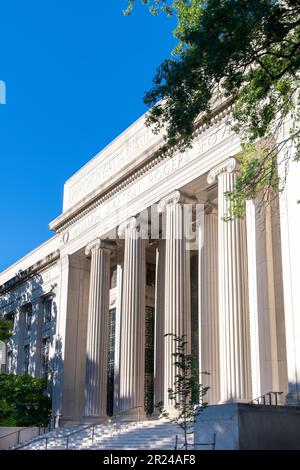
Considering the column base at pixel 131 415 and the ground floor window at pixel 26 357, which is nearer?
the column base at pixel 131 415

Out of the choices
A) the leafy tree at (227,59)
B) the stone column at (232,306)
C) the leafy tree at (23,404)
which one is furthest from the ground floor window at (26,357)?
the leafy tree at (227,59)

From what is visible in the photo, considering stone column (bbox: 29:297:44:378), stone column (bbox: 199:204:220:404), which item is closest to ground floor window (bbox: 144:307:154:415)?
stone column (bbox: 199:204:220:404)

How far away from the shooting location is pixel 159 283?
33.4 metres

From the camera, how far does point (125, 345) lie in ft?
100

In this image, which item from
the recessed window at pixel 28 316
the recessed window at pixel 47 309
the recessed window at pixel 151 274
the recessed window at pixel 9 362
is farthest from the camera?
the recessed window at pixel 9 362

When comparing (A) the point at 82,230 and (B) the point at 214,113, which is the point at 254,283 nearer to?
(B) the point at 214,113

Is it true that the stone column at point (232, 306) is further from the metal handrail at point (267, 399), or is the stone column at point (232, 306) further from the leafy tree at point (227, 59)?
the leafy tree at point (227, 59)

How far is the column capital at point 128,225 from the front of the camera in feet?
105

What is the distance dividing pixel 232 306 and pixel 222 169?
235 inches

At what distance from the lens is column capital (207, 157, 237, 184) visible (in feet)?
84.4

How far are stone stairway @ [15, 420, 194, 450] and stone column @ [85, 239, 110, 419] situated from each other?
1.72 meters

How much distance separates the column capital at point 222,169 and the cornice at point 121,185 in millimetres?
1680

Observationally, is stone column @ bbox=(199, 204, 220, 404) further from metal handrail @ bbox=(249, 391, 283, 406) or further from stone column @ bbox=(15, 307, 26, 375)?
stone column @ bbox=(15, 307, 26, 375)

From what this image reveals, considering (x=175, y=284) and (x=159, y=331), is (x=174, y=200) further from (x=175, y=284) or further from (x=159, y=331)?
(x=159, y=331)
